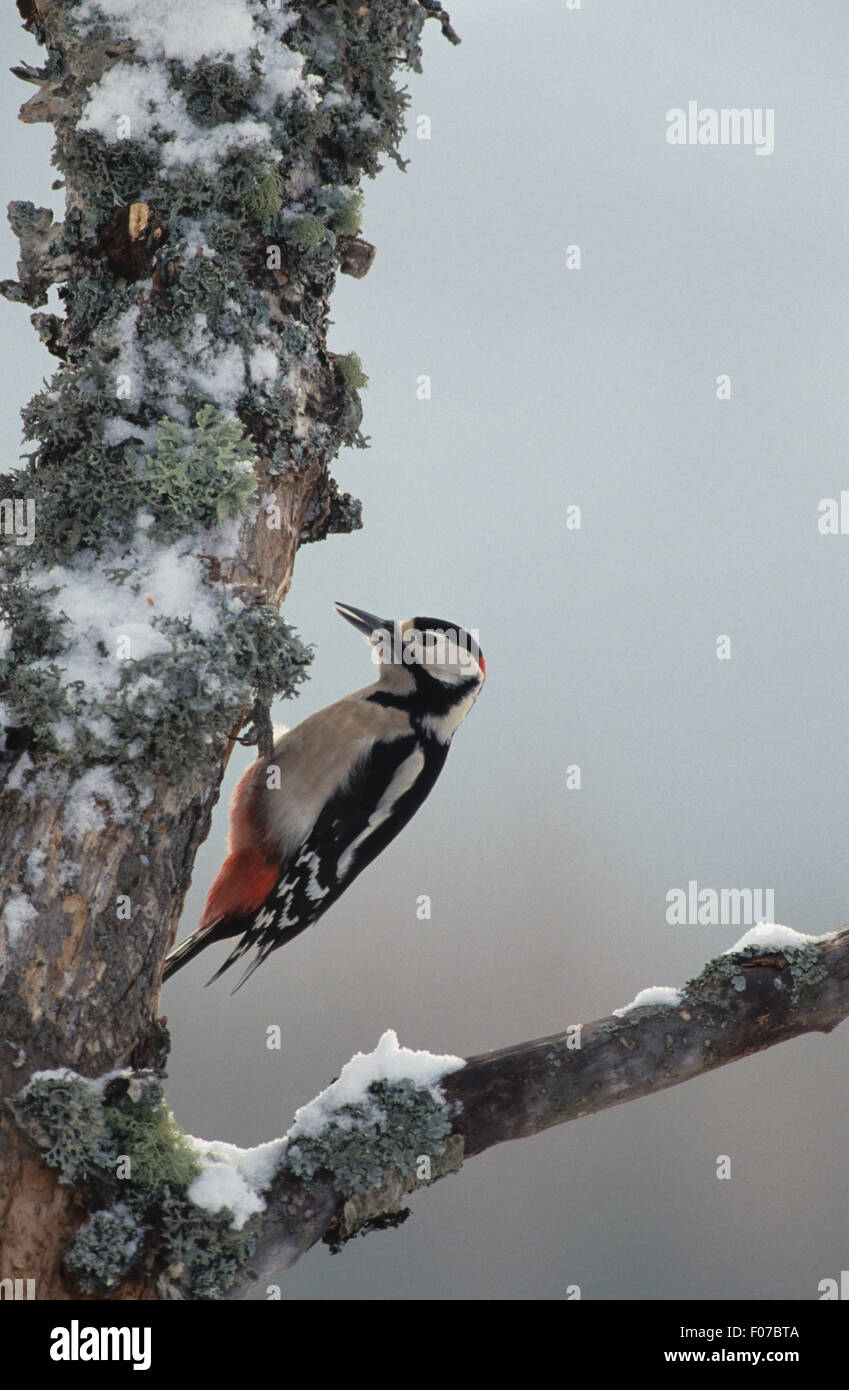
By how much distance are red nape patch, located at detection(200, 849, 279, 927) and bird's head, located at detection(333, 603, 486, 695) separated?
0.43 m

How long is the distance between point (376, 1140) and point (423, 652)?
1.03m

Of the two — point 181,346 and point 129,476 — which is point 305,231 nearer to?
point 181,346

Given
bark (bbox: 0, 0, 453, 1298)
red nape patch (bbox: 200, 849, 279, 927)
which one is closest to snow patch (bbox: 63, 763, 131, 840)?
bark (bbox: 0, 0, 453, 1298)

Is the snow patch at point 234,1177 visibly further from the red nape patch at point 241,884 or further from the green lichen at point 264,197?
the green lichen at point 264,197

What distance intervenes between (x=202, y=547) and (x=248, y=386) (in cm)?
21

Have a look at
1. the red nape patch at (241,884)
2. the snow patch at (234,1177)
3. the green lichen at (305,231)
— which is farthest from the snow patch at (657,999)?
the green lichen at (305,231)

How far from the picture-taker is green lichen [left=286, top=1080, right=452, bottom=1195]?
1.26m

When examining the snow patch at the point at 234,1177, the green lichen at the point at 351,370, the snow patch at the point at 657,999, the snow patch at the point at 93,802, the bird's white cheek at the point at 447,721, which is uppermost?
the green lichen at the point at 351,370

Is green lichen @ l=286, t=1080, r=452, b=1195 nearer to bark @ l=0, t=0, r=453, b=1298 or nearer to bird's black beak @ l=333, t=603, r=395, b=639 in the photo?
bark @ l=0, t=0, r=453, b=1298

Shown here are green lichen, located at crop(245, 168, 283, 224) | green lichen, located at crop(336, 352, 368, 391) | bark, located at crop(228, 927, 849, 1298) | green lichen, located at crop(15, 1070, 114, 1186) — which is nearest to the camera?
green lichen, located at crop(15, 1070, 114, 1186)

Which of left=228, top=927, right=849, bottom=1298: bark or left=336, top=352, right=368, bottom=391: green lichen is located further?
left=336, top=352, right=368, bottom=391: green lichen

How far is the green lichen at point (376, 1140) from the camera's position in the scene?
4.15 feet
